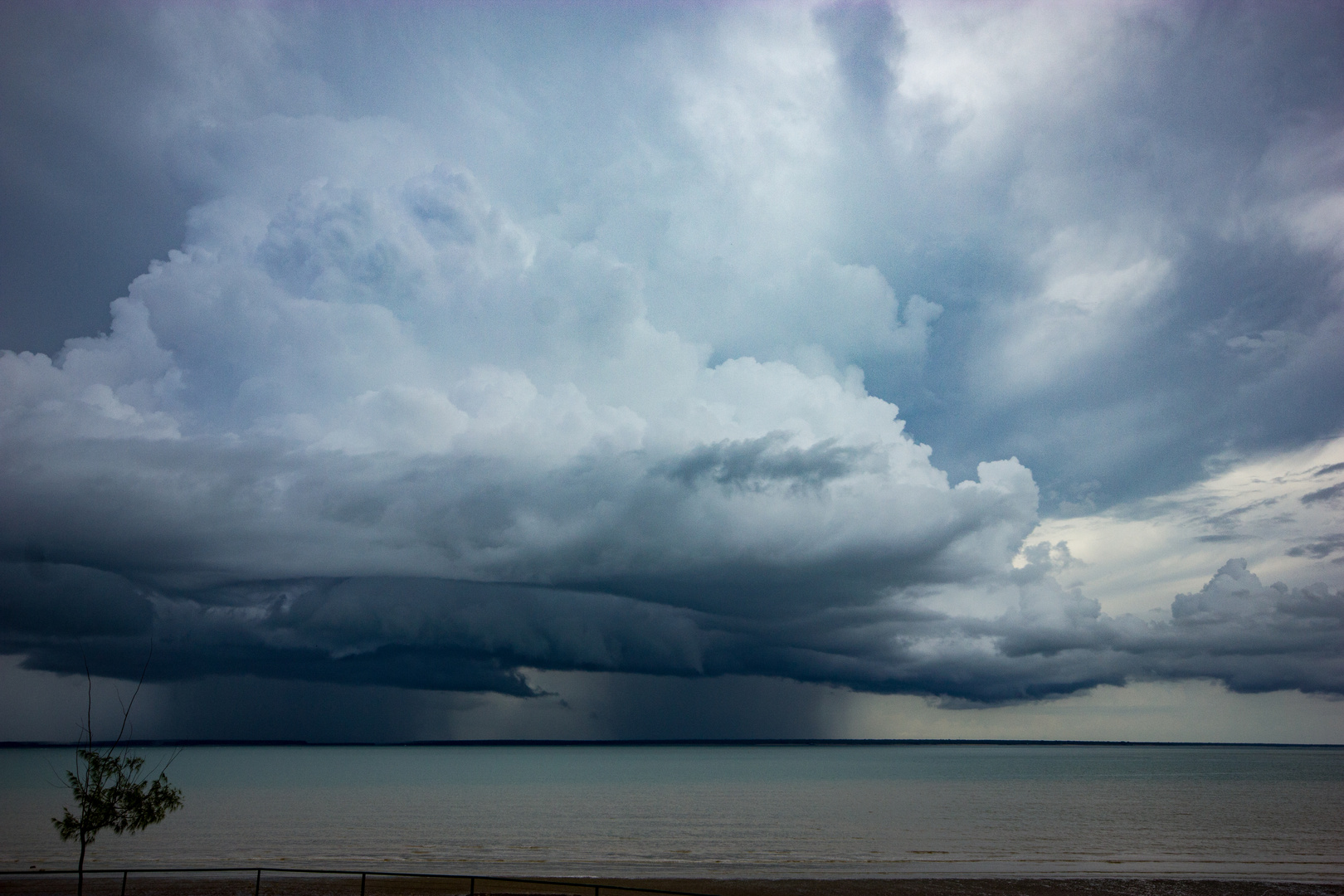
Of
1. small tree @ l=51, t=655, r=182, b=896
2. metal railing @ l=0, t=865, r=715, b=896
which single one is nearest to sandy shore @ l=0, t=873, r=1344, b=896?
→ metal railing @ l=0, t=865, r=715, b=896

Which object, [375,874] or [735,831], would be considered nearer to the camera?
[375,874]

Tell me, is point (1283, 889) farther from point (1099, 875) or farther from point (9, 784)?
point (9, 784)

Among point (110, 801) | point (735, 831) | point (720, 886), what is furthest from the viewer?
point (735, 831)

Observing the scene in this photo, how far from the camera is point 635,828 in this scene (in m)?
73.6

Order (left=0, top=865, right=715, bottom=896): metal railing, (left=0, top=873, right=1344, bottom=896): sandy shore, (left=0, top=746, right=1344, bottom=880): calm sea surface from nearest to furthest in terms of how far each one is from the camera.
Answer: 1. (left=0, top=865, right=715, bottom=896): metal railing
2. (left=0, top=873, right=1344, bottom=896): sandy shore
3. (left=0, top=746, right=1344, bottom=880): calm sea surface

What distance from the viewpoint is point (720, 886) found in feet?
146

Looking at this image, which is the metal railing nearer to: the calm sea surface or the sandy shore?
the sandy shore

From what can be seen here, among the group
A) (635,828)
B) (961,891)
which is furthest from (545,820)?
(961,891)

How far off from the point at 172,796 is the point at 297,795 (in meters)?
99.9

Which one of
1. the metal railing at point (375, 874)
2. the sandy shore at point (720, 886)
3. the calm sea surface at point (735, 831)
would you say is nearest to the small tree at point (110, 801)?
the metal railing at point (375, 874)

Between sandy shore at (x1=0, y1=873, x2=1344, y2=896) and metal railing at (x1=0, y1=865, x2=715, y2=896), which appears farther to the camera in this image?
sandy shore at (x1=0, y1=873, x2=1344, y2=896)

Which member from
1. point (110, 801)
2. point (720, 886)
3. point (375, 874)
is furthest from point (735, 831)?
point (110, 801)

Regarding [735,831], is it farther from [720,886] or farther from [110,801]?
[110,801]

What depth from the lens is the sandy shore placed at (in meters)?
41.8
